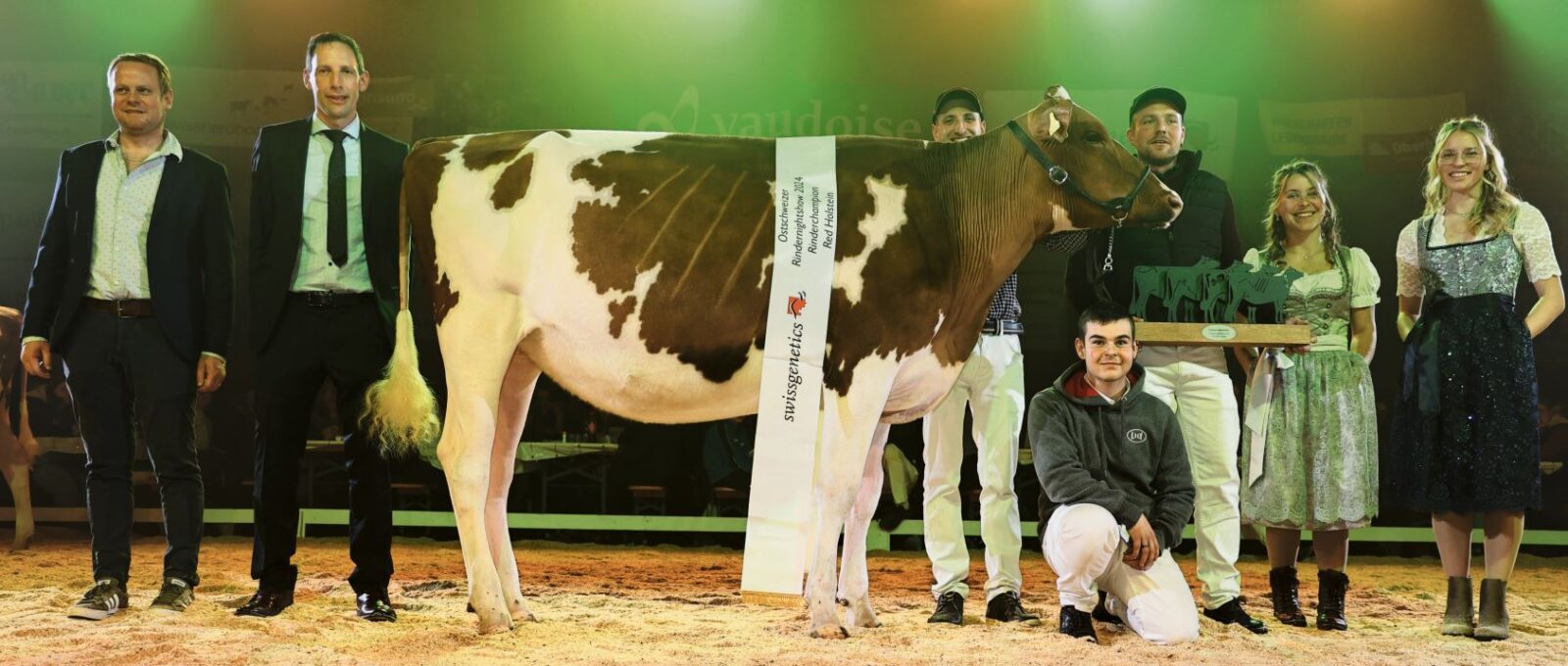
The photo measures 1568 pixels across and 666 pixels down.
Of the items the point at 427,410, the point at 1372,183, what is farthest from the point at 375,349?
the point at 1372,183

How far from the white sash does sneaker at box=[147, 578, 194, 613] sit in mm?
2214

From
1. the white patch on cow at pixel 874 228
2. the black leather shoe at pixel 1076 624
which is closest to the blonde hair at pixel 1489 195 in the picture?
the black leather shoe at pixel 1076 624

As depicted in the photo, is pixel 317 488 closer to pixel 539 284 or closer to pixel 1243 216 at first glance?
pixel 539 284

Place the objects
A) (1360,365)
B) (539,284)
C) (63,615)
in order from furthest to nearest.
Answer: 1. (1360,365)
2. (63,615)
3. (539,284)

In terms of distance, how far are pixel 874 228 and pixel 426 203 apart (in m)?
1.63

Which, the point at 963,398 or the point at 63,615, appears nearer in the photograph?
the point at 63,615

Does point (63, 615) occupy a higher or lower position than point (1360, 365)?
lower

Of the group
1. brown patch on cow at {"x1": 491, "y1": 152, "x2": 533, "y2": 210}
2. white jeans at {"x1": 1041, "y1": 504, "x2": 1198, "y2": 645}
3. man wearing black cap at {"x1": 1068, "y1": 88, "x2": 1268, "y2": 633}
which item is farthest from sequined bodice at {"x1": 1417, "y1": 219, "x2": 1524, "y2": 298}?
brown patch on cow at {"x1": 491, "y1": 152, "x2": 533, "y2": 210}

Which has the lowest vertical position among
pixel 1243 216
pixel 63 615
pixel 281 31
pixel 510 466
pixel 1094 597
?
pixel 63 615

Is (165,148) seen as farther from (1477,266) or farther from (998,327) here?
(1477,266)

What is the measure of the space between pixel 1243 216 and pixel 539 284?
5.59m

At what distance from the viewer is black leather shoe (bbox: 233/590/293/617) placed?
14.9 ft

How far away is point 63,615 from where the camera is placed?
A: 451 cm

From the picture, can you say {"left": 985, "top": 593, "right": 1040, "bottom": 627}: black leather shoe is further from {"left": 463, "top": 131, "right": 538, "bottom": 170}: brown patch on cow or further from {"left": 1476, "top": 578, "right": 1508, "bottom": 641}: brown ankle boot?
{"left": 463, "top": 131, "right": 538, "bottom": 170}: brown patch on cow
